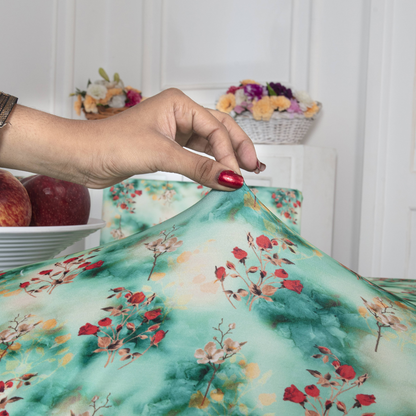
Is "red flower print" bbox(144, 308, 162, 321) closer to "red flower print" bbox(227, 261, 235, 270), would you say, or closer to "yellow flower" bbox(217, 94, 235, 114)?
"red flower print" bbox(227, 261, 235, 270)

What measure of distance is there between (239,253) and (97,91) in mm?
2104

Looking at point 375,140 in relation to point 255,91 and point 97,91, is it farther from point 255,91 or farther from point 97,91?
point 97,91

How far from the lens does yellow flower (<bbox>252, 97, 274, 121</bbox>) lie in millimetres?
1890

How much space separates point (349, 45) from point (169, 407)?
7.84ft

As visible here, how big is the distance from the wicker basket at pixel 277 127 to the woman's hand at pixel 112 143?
4.60 feet

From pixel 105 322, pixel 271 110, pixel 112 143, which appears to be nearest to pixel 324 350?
pixel 105 322

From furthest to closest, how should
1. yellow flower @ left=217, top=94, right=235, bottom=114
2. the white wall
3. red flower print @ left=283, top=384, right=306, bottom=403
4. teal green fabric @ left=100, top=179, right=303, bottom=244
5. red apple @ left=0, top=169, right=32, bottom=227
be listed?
the white wall → yellow flower @ left=217, top=94, right=235, bottom=114 → teal green fabric @ left=100, top=179, right=303, bottom=244 → red apple @ left=0, top=169, right=32, bottom=227 → red flower print @ left=283, top=384, right=306, bottom=403

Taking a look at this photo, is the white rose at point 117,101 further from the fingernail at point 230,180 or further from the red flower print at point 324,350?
the red flower print at point 324,350

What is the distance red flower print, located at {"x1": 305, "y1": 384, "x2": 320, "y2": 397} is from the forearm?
42cm

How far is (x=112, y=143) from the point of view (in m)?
0.53

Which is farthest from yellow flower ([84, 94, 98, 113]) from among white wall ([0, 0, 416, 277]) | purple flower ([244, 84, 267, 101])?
purple flower ([244, 84, 267, 101])

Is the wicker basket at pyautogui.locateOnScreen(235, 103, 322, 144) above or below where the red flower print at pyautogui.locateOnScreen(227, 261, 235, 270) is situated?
above

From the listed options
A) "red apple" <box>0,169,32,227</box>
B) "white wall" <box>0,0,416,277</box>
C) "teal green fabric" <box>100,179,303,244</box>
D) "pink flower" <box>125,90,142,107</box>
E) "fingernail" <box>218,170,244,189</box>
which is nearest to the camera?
"fingernail" <box>218,170,244,189</box>

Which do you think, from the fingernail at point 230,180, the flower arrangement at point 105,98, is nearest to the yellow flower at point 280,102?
the flower arrangement at point 105,98
